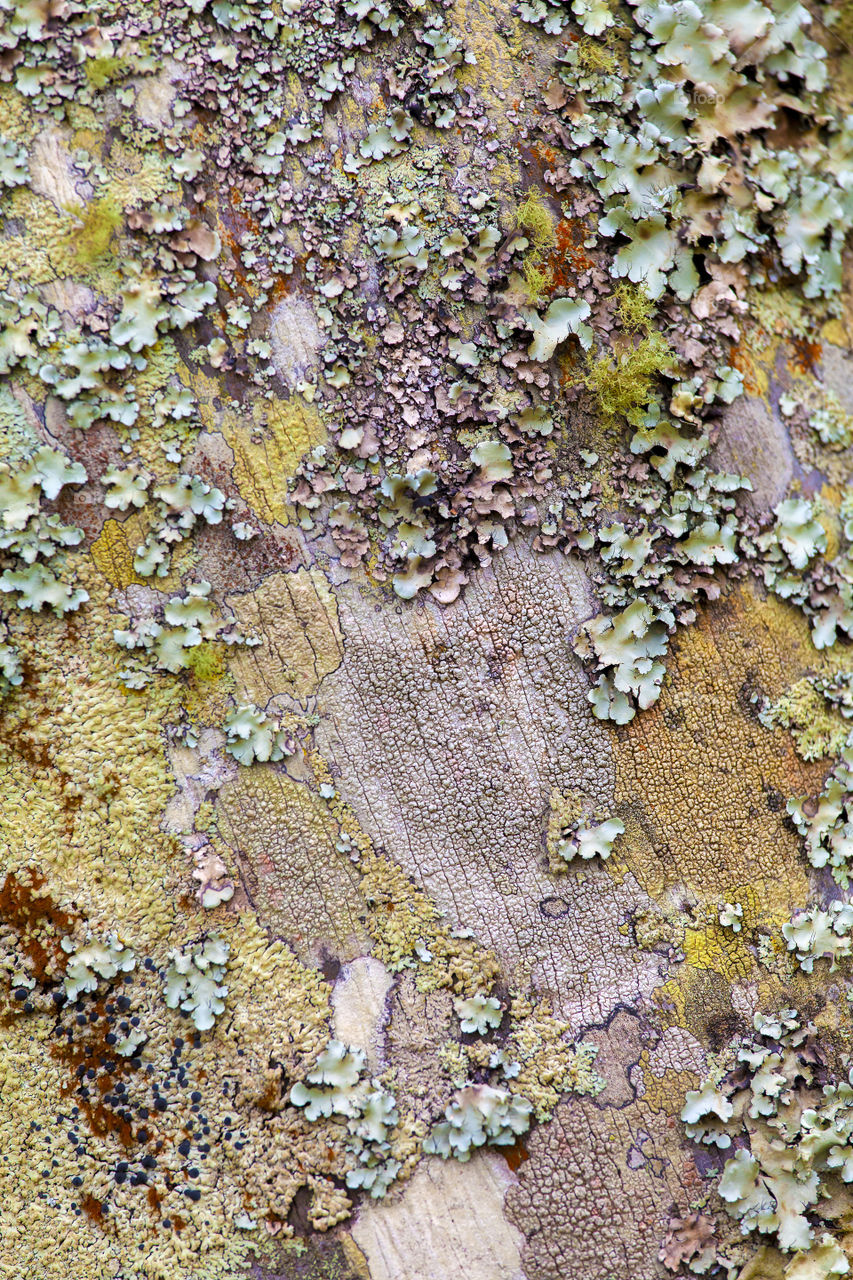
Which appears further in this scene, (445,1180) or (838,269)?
(838,269)

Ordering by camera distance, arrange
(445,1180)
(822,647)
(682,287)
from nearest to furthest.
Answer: (445,1180) < (682,287) < (822,647)

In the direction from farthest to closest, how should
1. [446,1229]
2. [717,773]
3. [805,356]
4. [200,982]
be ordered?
[805,356] → [717,773] → [200,982] → [446,1229]

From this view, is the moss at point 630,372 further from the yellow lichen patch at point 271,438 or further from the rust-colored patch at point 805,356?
the yellow lichen patch at point 271,438

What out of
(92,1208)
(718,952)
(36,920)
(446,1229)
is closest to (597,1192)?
(446,1229)

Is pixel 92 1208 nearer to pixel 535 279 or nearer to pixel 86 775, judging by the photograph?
pixel 86 775

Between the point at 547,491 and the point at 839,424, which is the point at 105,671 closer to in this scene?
the point at 547,491

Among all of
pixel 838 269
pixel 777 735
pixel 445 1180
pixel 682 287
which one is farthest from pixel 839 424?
pixel 445 1180
